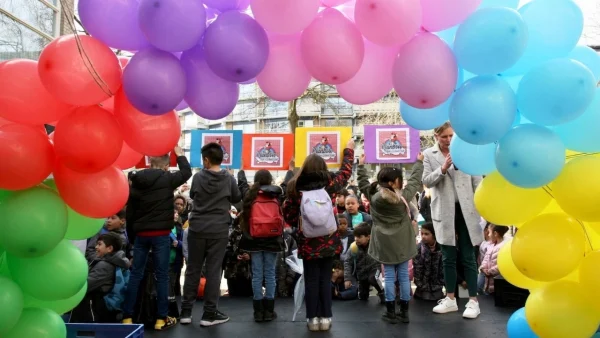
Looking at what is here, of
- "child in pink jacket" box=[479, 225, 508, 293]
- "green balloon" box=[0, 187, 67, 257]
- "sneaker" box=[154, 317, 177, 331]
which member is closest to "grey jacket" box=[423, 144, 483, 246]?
"child in pink jacket" box=[479, 225, 508, 293]

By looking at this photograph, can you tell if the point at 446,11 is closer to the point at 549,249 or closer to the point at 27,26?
the point at 549,249

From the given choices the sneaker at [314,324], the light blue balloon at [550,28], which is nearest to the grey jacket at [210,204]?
the sneaker at [314,324]

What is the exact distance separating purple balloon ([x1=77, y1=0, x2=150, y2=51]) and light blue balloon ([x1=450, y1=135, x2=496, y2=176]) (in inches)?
63.8

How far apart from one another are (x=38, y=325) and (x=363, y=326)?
2.77 m

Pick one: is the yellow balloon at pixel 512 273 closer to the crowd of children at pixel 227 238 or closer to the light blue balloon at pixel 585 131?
the light blue balloon at pixel 585 131

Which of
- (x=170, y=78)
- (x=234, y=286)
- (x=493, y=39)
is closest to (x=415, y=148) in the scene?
(x=234, y=286)

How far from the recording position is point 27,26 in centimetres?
734

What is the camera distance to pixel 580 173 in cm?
198

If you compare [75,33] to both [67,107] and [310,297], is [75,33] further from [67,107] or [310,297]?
[310,297]

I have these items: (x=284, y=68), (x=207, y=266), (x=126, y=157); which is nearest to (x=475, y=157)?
(x=284, y=68)

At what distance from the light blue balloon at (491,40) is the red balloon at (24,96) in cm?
172

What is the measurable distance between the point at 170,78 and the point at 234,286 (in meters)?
4.07

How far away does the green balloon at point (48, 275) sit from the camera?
205 centimetres

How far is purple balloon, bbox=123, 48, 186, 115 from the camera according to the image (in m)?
1.83
